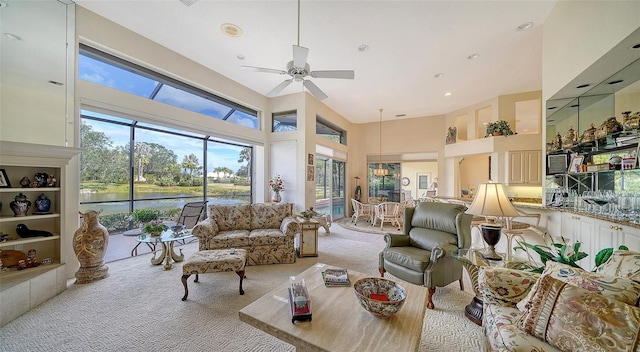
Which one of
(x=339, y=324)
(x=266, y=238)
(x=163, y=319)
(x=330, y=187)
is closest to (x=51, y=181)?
(x=163, y=319)

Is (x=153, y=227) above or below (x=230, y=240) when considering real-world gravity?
above

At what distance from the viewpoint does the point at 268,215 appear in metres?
3.94

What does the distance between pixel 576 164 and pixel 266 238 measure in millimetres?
4490

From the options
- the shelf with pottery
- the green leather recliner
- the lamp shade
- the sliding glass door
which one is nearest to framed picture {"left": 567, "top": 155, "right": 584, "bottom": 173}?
the green leather recliner

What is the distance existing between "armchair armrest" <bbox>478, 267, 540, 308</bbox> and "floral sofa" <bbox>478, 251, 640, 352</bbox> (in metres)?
0.06

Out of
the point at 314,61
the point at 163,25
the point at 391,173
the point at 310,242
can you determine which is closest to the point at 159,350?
the point at 310,242

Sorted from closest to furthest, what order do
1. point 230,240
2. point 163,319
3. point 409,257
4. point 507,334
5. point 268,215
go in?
point 507,334 → point 163,319 → point 409,257 → point 230,240 → point 268,215

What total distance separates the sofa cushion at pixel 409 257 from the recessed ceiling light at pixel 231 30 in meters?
3.71

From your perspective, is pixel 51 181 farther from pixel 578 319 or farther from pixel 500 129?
pixel 500 129

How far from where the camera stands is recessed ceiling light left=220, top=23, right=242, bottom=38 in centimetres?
306

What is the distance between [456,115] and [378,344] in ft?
24.2

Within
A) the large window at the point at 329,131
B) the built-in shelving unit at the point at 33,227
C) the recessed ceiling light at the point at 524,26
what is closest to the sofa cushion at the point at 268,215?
the built-in shelving unit at the point at 33,227

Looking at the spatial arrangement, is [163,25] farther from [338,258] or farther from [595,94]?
[595,94]

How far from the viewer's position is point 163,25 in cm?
314
